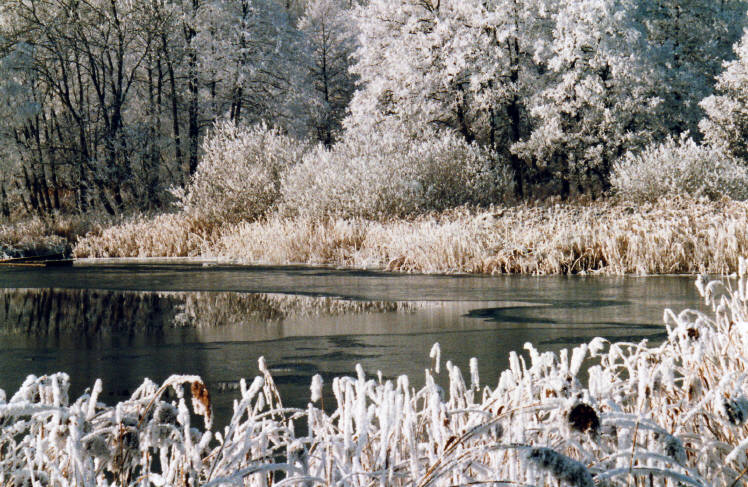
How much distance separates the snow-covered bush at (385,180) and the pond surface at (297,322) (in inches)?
207

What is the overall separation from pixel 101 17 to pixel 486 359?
2711 cm

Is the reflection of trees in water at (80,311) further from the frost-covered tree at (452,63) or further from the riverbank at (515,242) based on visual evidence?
the frost-covered tree at (452,63)

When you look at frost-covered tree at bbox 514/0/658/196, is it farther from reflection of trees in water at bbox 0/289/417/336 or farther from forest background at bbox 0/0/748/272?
reflection of trees in water at bbox 0/289/417/336

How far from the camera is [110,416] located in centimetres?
241

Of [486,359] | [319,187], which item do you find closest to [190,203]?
[319,187]

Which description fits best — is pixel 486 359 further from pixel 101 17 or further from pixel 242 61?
pixel 242 61

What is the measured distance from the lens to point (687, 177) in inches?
850

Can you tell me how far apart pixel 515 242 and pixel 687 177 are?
8824mm

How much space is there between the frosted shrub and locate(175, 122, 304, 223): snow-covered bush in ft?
30.7

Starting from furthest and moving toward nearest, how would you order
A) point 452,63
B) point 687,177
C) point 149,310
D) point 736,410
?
point 452,63, point 687,177, point 149,310, point 736,410

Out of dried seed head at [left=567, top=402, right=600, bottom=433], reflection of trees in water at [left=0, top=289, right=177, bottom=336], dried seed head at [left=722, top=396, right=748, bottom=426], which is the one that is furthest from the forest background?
dried seed head at [left=567, top=402, right=600, bottom=433]

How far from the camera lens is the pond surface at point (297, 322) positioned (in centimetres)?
668

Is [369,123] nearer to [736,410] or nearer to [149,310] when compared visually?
[149,310]

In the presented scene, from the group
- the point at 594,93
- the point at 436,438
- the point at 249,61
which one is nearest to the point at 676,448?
the point at 436,438
